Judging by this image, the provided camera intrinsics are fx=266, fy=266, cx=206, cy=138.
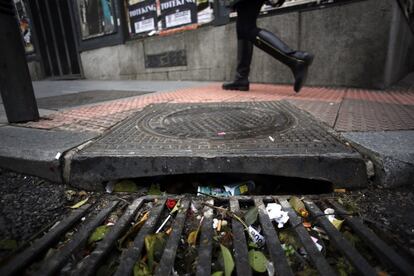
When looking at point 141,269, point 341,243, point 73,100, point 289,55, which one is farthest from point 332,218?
point 73,100

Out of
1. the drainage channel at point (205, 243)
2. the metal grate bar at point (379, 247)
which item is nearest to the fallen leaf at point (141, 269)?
the drainage channel at point (205, 243)

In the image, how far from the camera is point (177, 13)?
16.8 feet

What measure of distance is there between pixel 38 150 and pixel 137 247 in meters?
0.83

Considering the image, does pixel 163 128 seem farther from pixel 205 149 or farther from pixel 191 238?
pixel 191 238

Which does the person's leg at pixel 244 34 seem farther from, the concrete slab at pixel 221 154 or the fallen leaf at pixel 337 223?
the fallen leaf at pixel 337 223

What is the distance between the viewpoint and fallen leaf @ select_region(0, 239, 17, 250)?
2.85 feet

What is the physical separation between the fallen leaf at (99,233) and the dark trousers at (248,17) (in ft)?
8.38

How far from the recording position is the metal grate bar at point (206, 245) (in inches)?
31.1

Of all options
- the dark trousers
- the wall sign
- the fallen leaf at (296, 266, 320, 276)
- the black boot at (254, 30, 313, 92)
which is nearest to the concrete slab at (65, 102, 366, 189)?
the fallen leaf at (296, 266, 320, 276)

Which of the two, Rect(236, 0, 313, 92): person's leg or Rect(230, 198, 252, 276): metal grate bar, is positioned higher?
Rect(236, 0, 313, 92): person's leg

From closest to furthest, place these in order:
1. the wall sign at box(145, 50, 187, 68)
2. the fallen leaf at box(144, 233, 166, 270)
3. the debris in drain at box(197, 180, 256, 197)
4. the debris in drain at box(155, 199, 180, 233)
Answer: the fallen leaf at box(144, 233, 166, 270), the debris in drain at box(155, 199, 180, 233), the debris in drain at box(197, 180, 256, 197), the wall sign at box(145, 50, 187, 68)

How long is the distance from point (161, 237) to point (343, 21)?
3377mm

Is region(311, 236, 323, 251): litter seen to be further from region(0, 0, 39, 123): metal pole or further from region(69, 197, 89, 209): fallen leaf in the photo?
region(0, 0, 39, 123): metal pole

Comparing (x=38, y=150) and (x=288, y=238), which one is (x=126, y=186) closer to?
(x=38, y=150)
